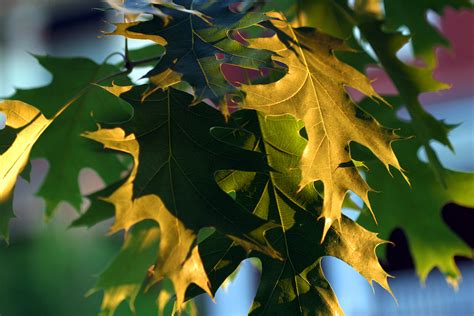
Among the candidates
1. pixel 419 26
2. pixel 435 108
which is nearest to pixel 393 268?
pixel 435 108

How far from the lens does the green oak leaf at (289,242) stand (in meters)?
0.74

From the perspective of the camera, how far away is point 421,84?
990 millimetres

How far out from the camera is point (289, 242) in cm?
75

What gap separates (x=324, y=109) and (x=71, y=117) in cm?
37

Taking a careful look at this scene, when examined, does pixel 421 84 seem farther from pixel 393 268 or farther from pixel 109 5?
pixel 393 268

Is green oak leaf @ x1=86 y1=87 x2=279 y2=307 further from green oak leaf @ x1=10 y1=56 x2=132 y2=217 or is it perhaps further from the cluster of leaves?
green oak leaf @ x1=10 y1=56 x2=132 y2=217

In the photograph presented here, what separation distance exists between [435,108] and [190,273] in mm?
5492

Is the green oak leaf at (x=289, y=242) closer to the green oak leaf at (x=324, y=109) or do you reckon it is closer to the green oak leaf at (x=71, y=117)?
the green oak leaf at (x=324, y=109)

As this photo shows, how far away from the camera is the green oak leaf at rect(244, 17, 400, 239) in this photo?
28.1 inches

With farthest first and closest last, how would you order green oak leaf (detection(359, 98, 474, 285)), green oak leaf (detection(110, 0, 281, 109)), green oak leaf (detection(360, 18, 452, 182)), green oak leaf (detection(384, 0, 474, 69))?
1. green oak leaf (detection(384, 0, 474, 69))
2. green oak leaf (detection(359, 98, 474, 285))
3. green oak leaf (detection(360, 18, 452, 182))
4. green oak leaf (detection(110, 0, 281, 109))

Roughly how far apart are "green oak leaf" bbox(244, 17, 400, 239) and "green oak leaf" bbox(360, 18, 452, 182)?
7.5 inches

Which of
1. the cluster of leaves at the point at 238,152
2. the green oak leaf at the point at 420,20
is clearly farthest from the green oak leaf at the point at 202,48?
the green oak leaf at the point at 420,20

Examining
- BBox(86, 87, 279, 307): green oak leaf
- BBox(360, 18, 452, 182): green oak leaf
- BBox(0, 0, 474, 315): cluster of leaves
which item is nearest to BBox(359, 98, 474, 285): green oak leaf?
BBox(360, 18, 452, 182): green oak leaf

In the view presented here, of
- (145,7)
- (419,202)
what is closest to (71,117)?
(145,7)
